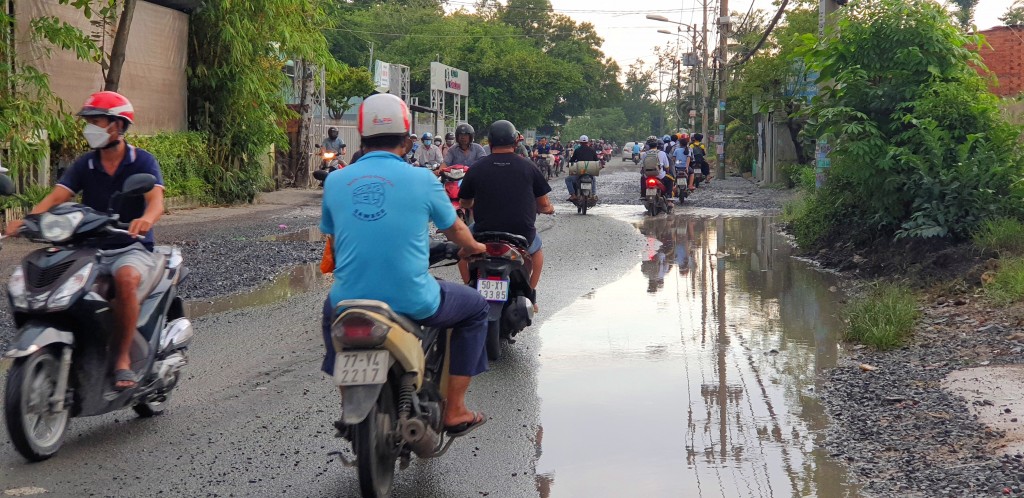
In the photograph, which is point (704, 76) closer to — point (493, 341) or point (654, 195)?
point (654, 195)

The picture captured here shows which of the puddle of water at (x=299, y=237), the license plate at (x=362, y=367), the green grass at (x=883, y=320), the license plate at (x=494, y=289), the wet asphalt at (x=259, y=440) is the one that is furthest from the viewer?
the puddle of water at (x=299, y=237)

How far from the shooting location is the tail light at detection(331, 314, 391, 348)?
4.09m

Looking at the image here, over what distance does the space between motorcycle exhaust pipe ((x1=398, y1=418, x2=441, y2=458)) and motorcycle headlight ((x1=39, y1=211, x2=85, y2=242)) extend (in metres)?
1.94

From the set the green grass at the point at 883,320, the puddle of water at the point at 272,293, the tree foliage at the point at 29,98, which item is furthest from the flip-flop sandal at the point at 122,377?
the tree foliage at the point at 29,98

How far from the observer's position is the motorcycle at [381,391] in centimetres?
409

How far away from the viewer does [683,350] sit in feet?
26.1

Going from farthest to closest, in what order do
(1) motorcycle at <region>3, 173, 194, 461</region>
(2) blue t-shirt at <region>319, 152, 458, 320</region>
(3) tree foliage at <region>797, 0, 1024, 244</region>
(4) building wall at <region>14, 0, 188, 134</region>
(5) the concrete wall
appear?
1. (5) the concrete wall
2. (4) building wall at <region>14, 0, 188, 134</region>
3. (3) tree foliage at <region>797, 0, 1024, 244</region>
4. (1) motorcycle at <region>3, 173, 194, 461</region>
5. (2) blue t-shirt at <region>319, 152, 458, 320</region>

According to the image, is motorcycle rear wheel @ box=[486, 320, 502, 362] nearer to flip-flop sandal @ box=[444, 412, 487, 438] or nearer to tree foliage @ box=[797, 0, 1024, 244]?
flip-flop sandal @ box=[444, 412, 487, 438]

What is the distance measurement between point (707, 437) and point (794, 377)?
1632 mm

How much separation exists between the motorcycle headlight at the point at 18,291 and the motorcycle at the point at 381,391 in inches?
66.0

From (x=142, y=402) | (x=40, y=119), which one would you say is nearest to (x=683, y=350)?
(x=142, y=402)

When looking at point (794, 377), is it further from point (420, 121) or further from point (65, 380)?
point (420, 121)

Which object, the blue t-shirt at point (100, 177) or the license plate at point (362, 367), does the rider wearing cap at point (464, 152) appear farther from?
the license plate at point (362, 367)

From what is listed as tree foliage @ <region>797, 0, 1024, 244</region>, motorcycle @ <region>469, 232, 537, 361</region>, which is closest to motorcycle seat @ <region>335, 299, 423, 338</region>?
motorcycle @ <region>469, 232, 537, 361</region>
